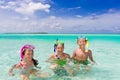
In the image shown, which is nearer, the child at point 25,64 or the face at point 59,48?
the child at point 25,64

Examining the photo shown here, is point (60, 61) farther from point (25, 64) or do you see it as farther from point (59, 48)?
point (25, 64)

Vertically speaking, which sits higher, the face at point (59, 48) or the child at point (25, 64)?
the face at point (59, 48)

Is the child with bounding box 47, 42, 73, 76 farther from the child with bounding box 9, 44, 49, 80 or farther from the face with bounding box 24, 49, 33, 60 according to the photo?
the face with bounding box 24, 49, 33, 60

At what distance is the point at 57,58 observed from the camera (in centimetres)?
525

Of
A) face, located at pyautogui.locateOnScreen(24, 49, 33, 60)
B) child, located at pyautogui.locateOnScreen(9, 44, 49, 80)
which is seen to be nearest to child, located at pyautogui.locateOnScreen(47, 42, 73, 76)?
child, located at pyautogui.locateOnScreen(9, 44, 49, 80)

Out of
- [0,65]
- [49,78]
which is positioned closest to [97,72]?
[49,78]

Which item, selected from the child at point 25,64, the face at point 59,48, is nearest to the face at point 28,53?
the child at point 25,64

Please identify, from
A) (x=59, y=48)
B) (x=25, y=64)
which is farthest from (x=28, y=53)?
(x=59, y=48)

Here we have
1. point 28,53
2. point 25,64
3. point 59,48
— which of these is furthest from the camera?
point 59,48

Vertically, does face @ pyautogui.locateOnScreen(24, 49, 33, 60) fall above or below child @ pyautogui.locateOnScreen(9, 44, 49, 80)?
above

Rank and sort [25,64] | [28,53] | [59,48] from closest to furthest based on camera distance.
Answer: [28,53] → [25,64] → [59,48]

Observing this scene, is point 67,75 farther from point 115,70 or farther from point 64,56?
point 115,70

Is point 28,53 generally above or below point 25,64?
above

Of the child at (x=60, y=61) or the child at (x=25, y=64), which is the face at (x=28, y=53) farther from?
the child at (x=60, y=61)
